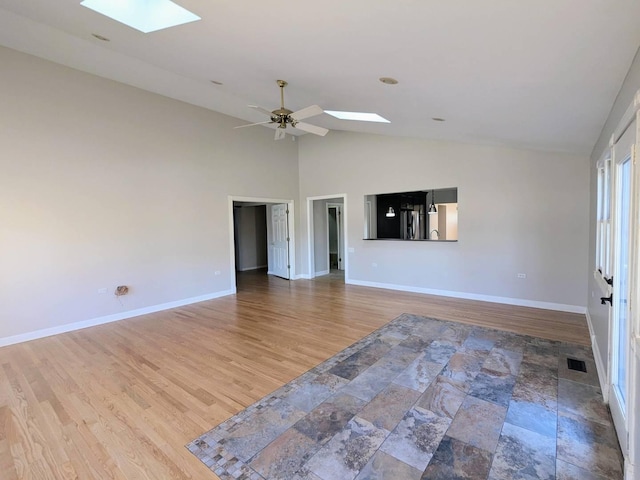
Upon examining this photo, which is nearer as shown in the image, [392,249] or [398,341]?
[398,341]

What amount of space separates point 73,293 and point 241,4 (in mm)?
4601

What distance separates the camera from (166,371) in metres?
3.18

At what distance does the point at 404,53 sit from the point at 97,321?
540 centimetres

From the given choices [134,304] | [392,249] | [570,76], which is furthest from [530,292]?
[134,304]

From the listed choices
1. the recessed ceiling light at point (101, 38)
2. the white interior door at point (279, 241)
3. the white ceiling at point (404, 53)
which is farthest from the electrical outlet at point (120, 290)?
the white interior door at point (279, 241)

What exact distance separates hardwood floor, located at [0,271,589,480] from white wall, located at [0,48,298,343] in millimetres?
634

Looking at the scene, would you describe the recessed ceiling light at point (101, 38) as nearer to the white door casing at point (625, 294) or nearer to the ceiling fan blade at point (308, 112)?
the ceiling fan blade at point (308, 112)

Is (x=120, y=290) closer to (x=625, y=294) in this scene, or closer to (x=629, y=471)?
(x=629, y=471)

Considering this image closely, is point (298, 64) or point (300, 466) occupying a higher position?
point (298, 64)

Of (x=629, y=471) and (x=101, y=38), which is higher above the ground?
(x=101, y=38)

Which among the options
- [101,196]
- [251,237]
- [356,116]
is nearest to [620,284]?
[356,116]

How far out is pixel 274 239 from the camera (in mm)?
8711

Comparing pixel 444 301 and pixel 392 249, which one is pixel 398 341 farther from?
pixel 392 249

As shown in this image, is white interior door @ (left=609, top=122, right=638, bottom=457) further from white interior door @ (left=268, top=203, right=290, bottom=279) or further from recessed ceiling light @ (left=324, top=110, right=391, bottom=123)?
white interior door @ (left=268, top=203, right=290, bottom=279)
